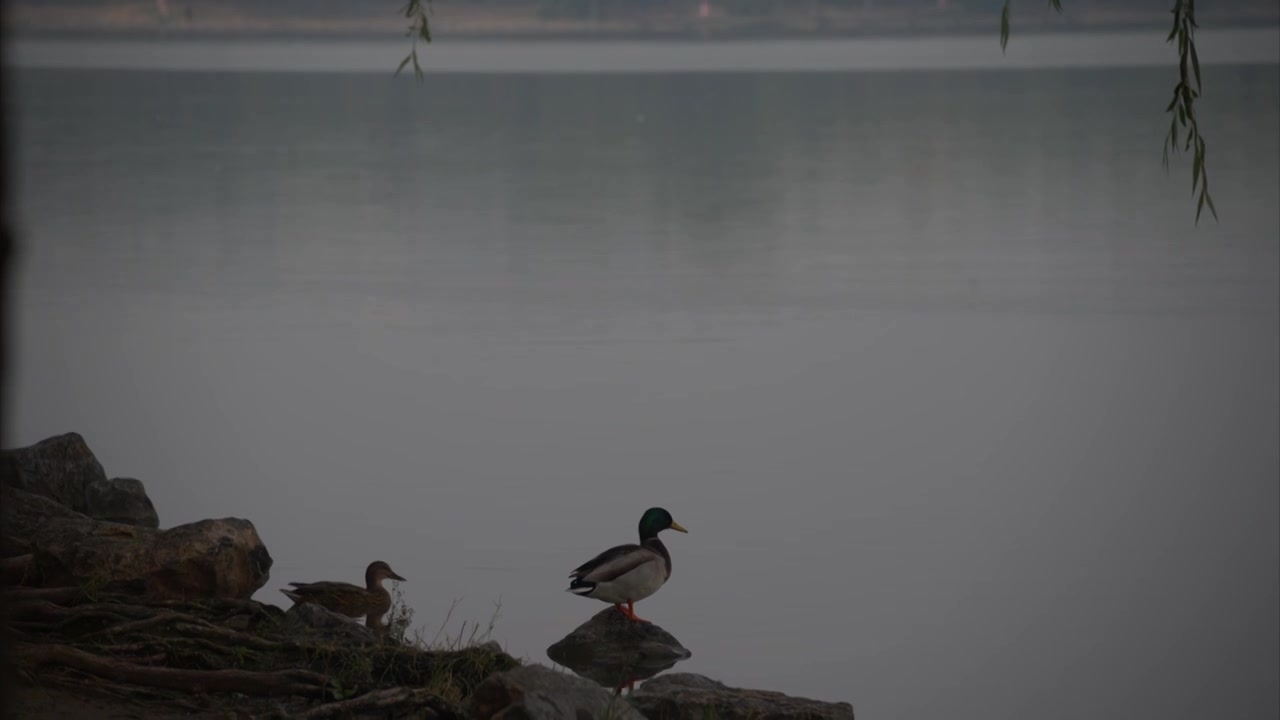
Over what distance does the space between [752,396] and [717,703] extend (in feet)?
14.3

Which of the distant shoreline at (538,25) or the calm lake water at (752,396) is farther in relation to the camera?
the distant shoreline at (538,25)

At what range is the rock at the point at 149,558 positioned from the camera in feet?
18.1

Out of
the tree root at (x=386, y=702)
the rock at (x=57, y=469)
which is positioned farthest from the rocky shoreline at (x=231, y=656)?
the rock at (x=57, y=469)

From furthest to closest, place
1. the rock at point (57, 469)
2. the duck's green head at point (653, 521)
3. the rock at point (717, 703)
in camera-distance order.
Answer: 1. the rock at point (57, 469)
2. the duck's green head at point (653, 521)
3. the rock at point (717, 703)

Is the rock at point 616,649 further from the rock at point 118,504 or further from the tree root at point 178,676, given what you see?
the rock at point 118,504

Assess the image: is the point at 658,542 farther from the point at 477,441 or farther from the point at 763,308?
the point at 763,308

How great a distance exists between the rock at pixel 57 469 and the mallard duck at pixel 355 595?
134 cm

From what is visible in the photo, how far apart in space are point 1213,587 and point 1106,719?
4.23 ft

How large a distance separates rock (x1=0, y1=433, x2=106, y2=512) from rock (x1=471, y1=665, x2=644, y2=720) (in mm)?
2958

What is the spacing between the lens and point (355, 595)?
5.89 m

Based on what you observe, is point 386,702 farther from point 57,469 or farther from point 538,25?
point 538,25

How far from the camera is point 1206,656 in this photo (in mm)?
5883

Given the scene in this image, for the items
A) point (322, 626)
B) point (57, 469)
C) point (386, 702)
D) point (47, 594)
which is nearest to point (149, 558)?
point (47, 594)

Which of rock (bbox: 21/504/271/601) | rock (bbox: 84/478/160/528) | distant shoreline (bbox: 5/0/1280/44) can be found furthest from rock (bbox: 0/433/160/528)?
distant shoreline (bbox: 5/0/1280/44)
